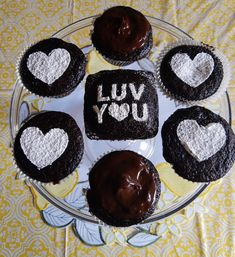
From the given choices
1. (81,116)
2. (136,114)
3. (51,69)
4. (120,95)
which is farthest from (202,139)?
(51,69)

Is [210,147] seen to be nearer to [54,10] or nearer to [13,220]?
[13,220]

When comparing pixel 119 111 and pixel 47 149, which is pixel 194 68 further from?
pixel 47 149

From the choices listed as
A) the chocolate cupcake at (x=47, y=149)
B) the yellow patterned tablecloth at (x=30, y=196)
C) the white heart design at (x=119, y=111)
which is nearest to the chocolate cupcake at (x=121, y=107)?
the white heart design at (x=119, y=111)

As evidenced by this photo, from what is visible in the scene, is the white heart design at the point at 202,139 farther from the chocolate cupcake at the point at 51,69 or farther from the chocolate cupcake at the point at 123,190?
the chocolate cupcake at the point at 51,69

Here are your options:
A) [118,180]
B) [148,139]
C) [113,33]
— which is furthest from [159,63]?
[118,180]

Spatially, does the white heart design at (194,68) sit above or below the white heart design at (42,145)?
above

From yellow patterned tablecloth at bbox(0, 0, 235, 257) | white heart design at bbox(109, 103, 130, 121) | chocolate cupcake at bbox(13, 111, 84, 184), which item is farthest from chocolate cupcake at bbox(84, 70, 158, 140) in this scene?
yellow patterned tablecloth at bbox(0, 0, 235, 257)

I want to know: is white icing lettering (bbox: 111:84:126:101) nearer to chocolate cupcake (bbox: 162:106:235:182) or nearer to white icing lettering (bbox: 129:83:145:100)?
white icing lettering (bbox: 129:83:145:100)
